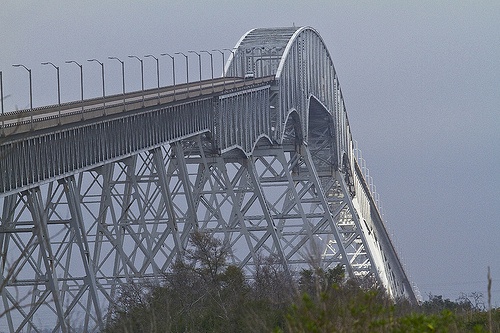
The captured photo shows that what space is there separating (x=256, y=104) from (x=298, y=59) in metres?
9.85

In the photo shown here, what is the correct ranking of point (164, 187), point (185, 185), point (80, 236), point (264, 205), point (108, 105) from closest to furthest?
point (80, 236) < point (108, 105) < point (164, 187) < point (185, 185) < point (264, 205)

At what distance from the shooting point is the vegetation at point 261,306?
44.1 ft

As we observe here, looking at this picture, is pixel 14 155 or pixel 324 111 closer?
pixel 14 155

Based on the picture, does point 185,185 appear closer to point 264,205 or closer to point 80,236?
point 264,205

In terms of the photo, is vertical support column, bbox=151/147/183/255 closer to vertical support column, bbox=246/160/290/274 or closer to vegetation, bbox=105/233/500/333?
vegetation, bbox=105/233/500/333

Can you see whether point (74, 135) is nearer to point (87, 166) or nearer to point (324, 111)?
point (87, 166)

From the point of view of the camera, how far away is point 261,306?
30.9 meters

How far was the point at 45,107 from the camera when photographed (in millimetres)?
38469

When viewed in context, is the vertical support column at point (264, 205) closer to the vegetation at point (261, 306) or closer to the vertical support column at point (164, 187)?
the vegetation at point (261, 306)

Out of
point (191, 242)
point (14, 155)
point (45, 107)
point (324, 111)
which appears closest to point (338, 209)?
point (324, 111)

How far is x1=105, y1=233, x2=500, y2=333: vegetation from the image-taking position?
1343 centimetres

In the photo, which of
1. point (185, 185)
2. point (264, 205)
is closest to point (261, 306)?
point (185, 185)

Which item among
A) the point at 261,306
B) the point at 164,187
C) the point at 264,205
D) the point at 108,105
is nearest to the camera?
the point at 261,306

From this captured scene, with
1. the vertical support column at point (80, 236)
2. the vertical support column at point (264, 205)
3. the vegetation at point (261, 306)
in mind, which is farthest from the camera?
the vertical support column at point (264, 205)
